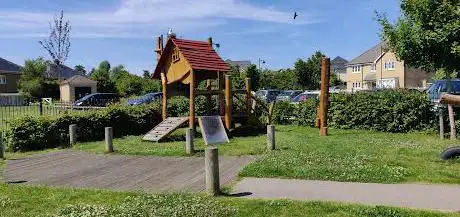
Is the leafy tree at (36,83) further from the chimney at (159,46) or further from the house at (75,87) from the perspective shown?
the chimney at (159,46)

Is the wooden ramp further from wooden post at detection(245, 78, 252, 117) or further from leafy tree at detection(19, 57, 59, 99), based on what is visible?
leafy tree at detection(19, 57, 59, 99)

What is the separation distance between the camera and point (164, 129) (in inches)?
677

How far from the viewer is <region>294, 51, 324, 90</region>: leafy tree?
66938 mm

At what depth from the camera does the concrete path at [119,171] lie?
9.50 meters

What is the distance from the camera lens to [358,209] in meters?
6.91

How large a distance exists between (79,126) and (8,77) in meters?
56.3

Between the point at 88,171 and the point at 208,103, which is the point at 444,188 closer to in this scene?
the point at 88,171

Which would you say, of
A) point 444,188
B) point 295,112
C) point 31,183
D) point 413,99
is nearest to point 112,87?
point 295,112

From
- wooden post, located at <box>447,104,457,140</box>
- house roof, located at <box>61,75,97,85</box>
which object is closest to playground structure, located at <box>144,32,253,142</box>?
wooden post, located at <box>447,104,457,140</box>

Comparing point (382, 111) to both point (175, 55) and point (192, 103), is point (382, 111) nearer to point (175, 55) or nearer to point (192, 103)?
point (192, 103)

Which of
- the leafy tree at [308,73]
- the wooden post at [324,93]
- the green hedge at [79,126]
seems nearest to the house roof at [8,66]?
the leafy tree at [308,73]

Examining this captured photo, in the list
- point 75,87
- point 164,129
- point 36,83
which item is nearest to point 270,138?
point 164,129

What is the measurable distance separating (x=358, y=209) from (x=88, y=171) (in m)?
6.62

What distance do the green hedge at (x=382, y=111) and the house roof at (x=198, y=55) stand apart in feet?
16.9
